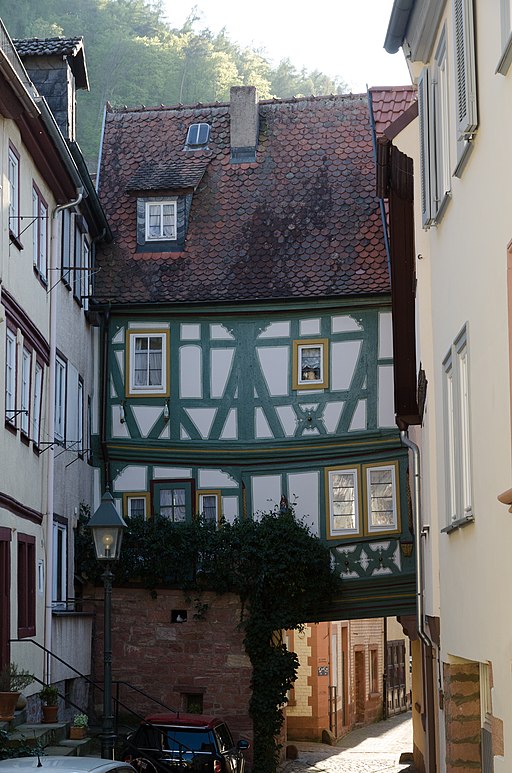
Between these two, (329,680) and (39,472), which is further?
(329,680)

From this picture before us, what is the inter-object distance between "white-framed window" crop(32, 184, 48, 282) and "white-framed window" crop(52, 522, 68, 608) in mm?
4392

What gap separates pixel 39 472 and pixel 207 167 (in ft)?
33.8

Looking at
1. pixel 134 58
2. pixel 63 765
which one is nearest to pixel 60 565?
pixel 63 765

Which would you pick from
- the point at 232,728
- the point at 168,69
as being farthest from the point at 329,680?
the point at 168,69

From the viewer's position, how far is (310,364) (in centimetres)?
2533

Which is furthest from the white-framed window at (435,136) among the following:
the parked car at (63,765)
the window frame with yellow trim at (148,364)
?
the window frame with yellow trim at (148,364)

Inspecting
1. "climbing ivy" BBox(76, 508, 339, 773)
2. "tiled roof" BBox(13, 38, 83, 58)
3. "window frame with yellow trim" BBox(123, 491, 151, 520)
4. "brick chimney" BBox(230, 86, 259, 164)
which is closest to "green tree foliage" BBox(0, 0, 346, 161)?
"brick chimney" BBox(230, 86, 259, 164)

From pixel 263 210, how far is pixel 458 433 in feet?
57.5

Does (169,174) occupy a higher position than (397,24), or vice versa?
(169,174)

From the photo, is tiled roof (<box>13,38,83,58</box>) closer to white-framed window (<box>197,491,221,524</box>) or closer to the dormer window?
the dormer window

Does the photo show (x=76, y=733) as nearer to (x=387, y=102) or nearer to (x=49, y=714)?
(x=49, y=714)

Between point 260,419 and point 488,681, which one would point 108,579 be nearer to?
point 488,681

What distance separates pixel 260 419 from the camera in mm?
25172

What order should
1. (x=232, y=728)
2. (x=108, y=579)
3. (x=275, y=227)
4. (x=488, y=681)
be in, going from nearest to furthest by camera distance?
(x=488, y=681) → (x=108, y=579) → (x=232, y=728) → (x=275, y=227)
